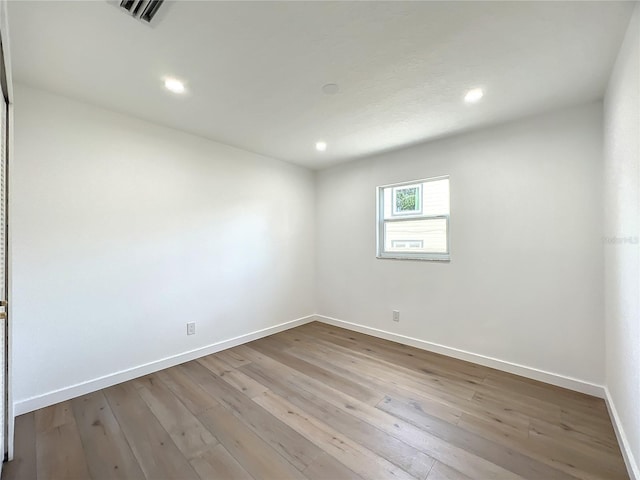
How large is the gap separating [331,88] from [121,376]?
309 centimetres

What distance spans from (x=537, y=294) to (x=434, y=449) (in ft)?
5.69

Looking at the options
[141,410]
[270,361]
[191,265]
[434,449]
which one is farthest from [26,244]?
[434,449]

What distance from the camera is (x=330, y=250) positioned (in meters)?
4.23

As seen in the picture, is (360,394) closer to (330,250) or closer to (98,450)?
(98,450)

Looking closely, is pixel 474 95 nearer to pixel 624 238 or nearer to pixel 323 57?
pixel 323 57

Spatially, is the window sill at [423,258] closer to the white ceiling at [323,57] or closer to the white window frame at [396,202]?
the white window frame at [396,202]

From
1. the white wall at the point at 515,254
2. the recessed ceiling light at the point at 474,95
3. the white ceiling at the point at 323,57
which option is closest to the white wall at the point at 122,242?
the white ceiling at the point at 323,57

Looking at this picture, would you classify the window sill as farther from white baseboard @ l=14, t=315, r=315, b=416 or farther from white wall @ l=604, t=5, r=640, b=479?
white baseboard @ l=14, t=315, r=315, b=416

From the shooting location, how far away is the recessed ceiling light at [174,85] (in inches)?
77.9

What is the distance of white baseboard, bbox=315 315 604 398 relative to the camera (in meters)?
2.28

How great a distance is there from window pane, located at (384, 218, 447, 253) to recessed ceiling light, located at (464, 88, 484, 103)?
1307 mm

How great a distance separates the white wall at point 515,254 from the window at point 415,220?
125mm

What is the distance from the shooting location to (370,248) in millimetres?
3758

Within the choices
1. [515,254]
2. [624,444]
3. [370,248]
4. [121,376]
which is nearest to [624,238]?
[515,254]
